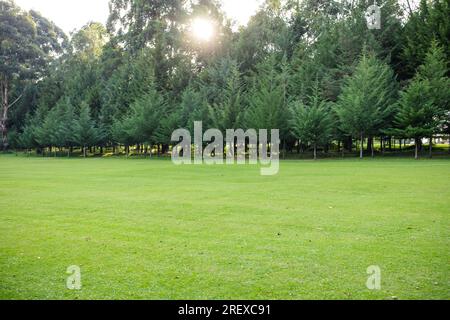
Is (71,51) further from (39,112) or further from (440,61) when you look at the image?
(440,61)

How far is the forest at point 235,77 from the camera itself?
43.9m

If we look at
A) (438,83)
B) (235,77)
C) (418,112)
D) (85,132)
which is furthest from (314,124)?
(85,132)

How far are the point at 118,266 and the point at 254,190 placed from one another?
34.2 ft

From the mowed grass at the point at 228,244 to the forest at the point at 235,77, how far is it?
30.1 metres

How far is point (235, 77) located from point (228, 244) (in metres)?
49.7

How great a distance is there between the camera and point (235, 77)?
56062 mm

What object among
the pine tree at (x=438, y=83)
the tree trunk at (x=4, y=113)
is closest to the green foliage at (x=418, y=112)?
the pine tree at (x=438, y=83)

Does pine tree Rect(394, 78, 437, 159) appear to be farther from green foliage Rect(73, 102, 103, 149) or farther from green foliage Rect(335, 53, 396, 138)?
green foliage Rect(73, 102, 103, 149)

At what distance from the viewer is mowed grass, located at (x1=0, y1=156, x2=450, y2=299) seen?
6.26 m

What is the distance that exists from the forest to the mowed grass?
30098 mm

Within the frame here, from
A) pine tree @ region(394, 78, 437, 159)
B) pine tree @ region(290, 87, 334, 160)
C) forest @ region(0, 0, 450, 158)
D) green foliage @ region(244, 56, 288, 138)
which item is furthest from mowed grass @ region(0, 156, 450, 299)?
green foliage @ region(244, 56, 288, 138)

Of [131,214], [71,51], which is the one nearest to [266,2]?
[71,51]

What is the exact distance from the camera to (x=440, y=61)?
4303 centimetres

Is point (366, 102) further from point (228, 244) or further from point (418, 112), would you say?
point (228, 244)
